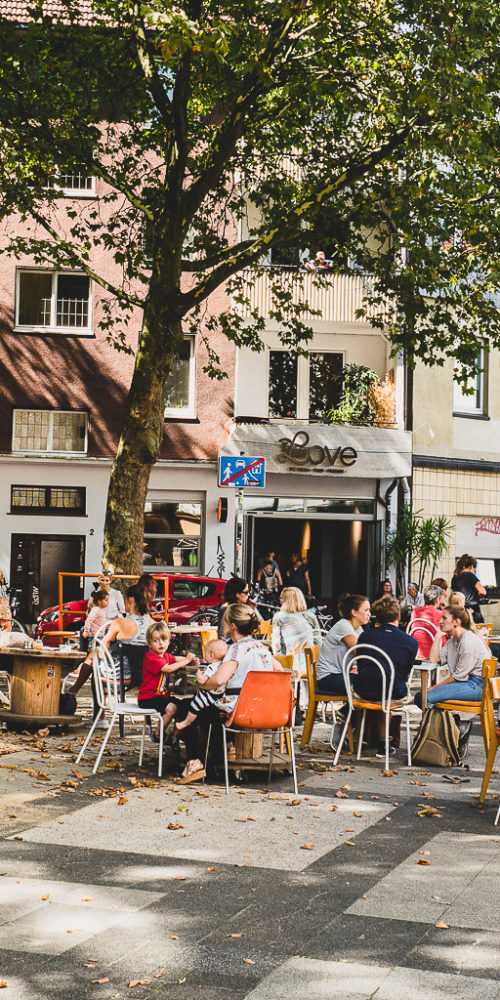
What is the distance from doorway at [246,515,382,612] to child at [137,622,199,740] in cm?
1786

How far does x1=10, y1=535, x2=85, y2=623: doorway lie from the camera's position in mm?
27219

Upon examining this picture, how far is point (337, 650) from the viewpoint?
11172 mm

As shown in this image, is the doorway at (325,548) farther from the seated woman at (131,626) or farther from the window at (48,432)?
the seated woman at (131,626)

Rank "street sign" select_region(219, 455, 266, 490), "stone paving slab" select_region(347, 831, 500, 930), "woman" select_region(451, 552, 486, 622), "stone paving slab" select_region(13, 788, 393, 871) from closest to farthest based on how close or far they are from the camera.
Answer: "stone paving slab" select_region(347, 831, 500, 930), "stone paving slab" select_region(13, 788, 393, 871), "street sign" select_region(219, 455, 266, 490), "woman" select_region(451, 552, 486, 622)

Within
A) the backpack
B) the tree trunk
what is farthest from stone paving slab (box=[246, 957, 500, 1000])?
→ the tree trunk

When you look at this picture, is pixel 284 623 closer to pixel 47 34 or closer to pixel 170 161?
pixel 170 161

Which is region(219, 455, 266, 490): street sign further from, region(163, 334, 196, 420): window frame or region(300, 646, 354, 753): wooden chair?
region(163, 334, 196, 420): window frame

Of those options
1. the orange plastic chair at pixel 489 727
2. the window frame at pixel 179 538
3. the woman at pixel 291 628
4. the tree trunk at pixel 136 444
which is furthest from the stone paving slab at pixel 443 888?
the window frame at pixel 179 538

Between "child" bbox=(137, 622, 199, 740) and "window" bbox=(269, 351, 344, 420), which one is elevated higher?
"window" bbox=(269, 351, 344, 420)

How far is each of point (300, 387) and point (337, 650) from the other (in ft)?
59.7

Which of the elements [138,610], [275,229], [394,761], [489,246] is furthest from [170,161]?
[394,761]

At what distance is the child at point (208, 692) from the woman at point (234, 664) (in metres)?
0.03

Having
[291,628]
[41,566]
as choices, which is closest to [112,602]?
[291,628]

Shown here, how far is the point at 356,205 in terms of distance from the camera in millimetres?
18047
